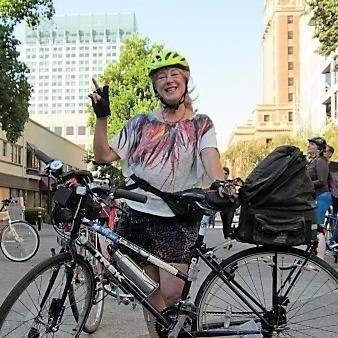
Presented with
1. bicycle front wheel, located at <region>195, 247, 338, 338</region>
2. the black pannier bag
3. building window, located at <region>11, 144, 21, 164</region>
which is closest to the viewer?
the black pannier bag

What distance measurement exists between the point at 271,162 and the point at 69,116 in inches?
4470

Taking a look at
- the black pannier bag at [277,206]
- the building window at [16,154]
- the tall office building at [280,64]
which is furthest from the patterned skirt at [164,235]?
the tall office building at [280,64]

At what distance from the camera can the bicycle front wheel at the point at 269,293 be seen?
3.57 m

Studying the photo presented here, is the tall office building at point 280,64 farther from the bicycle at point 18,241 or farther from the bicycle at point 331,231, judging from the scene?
the bicycle at point 331,231

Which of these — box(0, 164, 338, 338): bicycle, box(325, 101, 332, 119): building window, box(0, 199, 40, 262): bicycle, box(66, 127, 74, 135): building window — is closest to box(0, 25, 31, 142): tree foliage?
box(0, 199, 40, 262): bicycle

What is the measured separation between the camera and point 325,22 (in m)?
15.8

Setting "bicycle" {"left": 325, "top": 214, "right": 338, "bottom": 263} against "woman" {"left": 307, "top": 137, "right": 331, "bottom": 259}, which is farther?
"bicycle" {"left": 325, "top": 214, "right": 338, "bottom": 263}

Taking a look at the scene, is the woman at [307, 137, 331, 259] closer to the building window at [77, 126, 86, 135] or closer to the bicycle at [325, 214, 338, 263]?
the bicycle at [325, 214, 338, 263]

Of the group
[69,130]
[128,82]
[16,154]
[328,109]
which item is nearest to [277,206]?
[128,82]

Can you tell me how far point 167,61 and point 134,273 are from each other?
1121 mm

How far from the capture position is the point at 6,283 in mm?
8375

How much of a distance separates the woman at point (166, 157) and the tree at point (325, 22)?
12441 mm

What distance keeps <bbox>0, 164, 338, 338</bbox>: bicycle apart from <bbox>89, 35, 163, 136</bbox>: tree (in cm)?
3982

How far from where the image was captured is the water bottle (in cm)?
354
